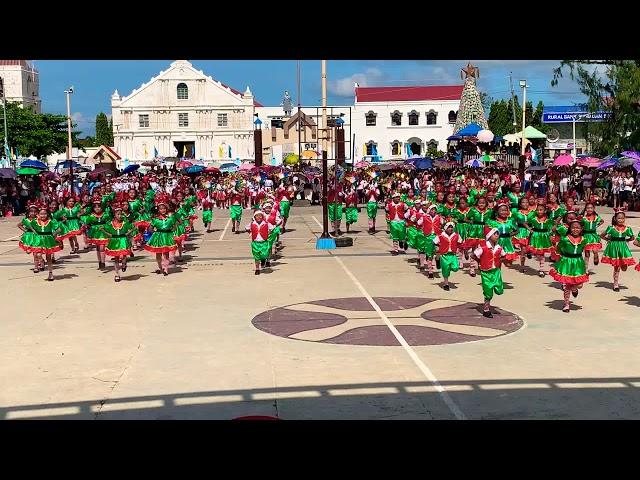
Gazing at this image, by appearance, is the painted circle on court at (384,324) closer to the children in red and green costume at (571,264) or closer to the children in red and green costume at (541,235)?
the children in red and green costume at (571,264)

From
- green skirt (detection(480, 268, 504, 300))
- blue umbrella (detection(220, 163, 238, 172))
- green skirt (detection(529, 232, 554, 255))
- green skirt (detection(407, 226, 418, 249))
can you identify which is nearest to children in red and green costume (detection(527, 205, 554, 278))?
green skirt (detection(529, 232, 554, 255))

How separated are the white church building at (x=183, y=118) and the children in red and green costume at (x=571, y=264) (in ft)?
280

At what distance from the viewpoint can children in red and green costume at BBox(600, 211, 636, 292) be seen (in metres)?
15.9

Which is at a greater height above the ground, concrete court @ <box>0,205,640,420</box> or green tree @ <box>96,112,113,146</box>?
green tree @ <box>96,112,113,146</box>

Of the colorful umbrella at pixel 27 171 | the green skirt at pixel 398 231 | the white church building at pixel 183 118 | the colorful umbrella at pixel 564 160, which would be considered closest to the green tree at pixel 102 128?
the white church building at pixel 183 118

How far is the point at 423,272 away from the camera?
1892 cm

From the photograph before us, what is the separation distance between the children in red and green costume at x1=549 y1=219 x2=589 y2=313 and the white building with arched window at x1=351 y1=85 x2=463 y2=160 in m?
79.5

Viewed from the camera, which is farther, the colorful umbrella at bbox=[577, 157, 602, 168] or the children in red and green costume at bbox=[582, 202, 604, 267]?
the colorful umbrella at bbox=[577, 157, 602, 168]

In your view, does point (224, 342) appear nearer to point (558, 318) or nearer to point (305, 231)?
point (558, 318)

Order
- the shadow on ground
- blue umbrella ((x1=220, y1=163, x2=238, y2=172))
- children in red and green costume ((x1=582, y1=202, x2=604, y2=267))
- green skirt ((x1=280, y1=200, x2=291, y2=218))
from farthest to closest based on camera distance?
1. blue umbrella ((x1=220, y1=163, x2=238, y2=172))
2. green skirt ((x1=280, y1=200, x2=291, y2=218))
3. children in red and green costume ((x1=582, y1=202, x2=604, y2=267))
4. the shadow on ground

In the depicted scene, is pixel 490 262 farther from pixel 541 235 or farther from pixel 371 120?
pixel 371 120

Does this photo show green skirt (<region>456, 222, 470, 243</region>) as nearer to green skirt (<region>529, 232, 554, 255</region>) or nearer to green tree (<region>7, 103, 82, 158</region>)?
green skirt (<region>529, 232, 554, 255</region>)

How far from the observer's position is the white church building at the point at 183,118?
9856 centimetres
